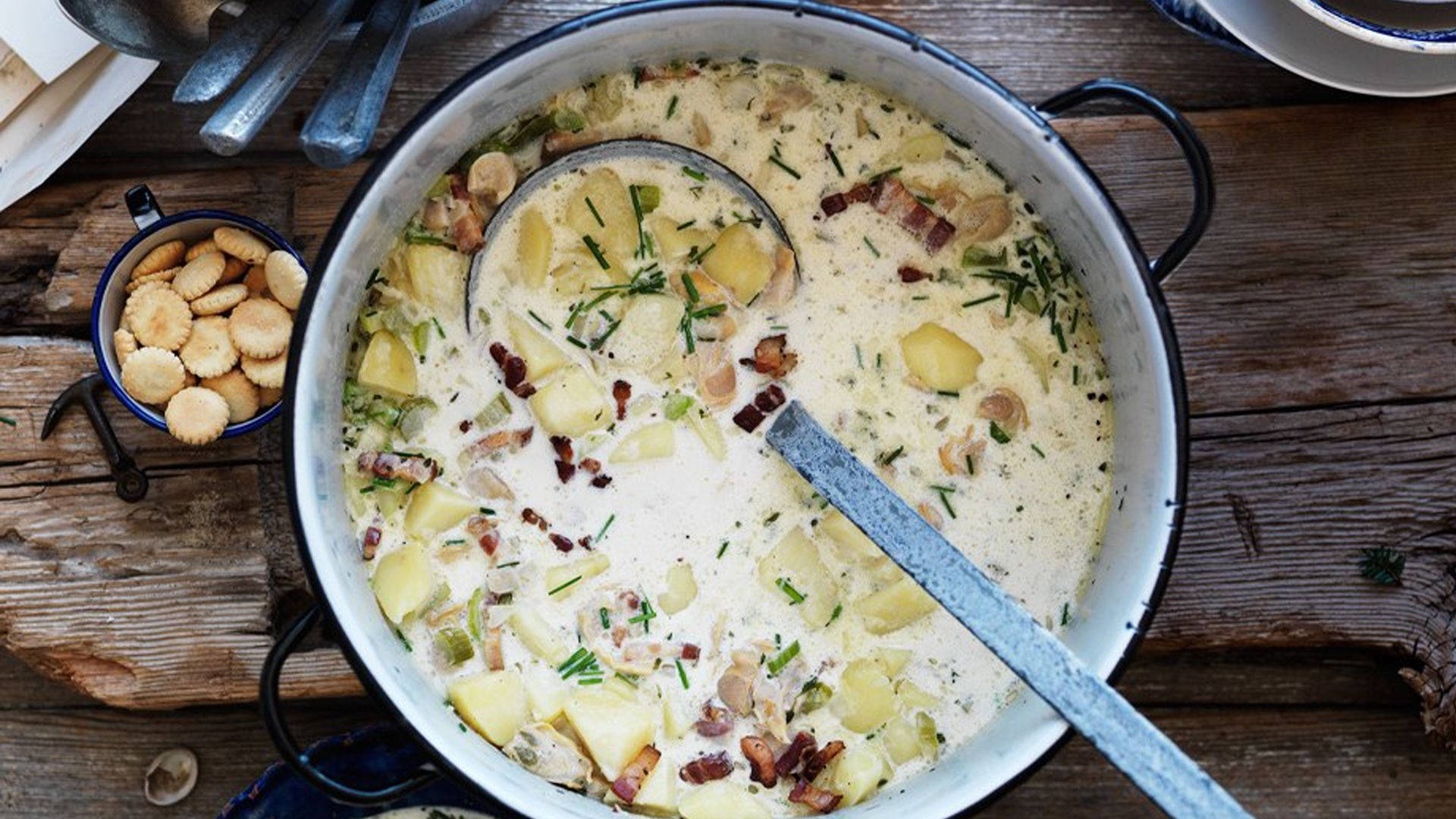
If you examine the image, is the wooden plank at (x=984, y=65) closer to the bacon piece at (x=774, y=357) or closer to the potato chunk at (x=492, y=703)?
the bacon piece at (x=774, y=357)

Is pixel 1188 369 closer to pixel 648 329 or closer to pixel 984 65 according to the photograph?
pixel 984 65

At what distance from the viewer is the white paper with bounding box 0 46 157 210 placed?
188cm

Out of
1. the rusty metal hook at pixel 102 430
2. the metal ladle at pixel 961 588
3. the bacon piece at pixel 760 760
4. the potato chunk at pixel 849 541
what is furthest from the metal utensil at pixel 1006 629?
the rusty metal hook at pixel 102 430

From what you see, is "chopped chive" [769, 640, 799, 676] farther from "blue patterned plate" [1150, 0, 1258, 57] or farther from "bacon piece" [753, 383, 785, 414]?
"blue patterned plate" [1150, 0, 1258, 57]

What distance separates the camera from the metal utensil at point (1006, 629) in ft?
4.93

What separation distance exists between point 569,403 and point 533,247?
20 cm

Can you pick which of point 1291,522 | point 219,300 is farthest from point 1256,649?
point 219,300

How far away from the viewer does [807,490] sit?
5.90 ft

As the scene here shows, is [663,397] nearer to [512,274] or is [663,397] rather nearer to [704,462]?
[704,462]

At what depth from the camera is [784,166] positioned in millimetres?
1774

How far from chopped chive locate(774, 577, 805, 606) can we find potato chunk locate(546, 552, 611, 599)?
22cm

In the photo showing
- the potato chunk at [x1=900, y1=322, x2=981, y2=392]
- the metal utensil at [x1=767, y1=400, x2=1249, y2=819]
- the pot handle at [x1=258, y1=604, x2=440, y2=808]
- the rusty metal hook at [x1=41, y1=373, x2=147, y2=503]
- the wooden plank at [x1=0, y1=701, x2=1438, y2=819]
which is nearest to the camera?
A: the metal utensil at [x1=767, y1=400, x2=1249, y2=819]

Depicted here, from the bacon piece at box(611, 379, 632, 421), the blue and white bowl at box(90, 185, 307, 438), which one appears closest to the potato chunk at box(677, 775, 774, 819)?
the bacon piece at box(611, 379, 632, 421)

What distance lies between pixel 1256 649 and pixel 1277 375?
408 millimetres
